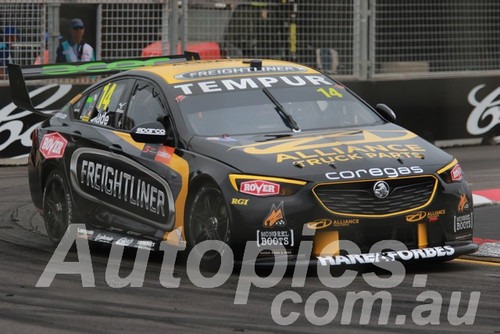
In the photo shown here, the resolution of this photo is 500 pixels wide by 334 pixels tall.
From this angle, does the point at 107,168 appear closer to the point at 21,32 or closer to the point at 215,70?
the point at 215,70

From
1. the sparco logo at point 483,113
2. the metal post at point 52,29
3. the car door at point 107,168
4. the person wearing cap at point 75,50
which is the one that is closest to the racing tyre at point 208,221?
the car door at point 107,168

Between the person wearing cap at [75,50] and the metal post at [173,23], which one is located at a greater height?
the metal post at [173,23]

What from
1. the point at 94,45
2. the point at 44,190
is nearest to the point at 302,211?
the point at 44,190

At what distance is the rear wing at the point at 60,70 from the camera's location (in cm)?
1085

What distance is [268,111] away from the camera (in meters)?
9.06

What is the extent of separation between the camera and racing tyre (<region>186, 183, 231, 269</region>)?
7.98 m

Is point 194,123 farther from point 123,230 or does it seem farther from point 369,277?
point 369,277

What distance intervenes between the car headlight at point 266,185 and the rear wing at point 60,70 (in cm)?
329

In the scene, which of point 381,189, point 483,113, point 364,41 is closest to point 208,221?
point 381,189

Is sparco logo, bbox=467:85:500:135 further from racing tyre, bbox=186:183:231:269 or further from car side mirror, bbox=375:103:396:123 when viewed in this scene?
racing tyre, bbox=186:183:231:269

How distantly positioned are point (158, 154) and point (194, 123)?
13.7 inches

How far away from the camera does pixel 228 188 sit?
7.88m

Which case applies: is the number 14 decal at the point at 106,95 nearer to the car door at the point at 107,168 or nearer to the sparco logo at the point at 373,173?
the car door at the point at 107,168

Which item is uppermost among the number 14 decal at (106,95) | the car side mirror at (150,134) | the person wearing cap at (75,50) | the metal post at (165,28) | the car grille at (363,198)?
the metal post at (165,28)
